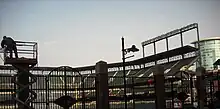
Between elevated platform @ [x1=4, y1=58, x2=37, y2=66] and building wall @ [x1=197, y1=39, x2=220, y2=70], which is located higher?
building wall @ [x1=197, y1=39, x2=220, y2=70]

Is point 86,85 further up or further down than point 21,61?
further down

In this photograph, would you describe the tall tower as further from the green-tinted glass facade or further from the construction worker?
the green-tinted glass facade

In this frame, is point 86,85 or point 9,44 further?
point 86,85

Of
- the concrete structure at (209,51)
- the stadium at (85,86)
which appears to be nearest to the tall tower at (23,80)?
the stadium at (85,86)

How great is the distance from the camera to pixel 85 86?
2342 cm

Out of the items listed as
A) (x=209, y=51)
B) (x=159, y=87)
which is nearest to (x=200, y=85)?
(x=159, y=87)

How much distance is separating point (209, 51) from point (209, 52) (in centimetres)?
28

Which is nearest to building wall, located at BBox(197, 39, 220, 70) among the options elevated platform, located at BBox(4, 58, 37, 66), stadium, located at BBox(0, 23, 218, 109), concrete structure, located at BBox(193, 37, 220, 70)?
concrete structure, located at BBox(193, 37, 220, 70)

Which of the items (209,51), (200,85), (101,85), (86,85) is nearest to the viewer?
(101,85)

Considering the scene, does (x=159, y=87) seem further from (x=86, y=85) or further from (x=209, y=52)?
(x=209, y=52)

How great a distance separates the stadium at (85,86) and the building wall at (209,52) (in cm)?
463

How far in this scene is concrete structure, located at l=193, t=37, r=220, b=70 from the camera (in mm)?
47072

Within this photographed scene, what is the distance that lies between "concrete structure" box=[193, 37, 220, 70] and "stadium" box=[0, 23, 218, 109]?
15.0 ft

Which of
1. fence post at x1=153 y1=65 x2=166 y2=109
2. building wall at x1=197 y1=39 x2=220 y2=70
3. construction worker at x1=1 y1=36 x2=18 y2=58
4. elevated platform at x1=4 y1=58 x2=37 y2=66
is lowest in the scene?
fence post at x1=153 y1=65 x2=166 y2=109
